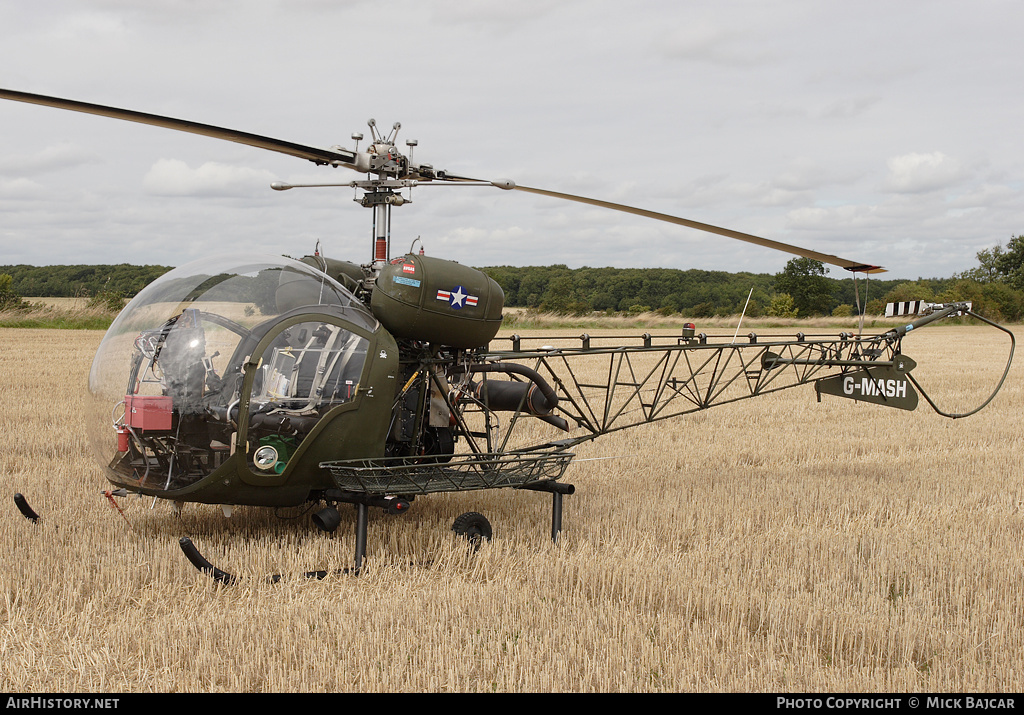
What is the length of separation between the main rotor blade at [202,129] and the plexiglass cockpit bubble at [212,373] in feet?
3.27

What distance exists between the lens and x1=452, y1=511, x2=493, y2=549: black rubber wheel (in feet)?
22.3

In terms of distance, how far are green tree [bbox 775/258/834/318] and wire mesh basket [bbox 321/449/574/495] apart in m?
70.5

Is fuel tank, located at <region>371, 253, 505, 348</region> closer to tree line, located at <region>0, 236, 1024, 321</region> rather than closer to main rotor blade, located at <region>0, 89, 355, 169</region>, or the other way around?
main rotor blade, located at <region>0, 89, 355, 169</region>

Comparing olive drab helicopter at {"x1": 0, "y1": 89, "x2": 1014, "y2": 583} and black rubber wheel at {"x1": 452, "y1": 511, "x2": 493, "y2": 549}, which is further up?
olive drab helicopter at {"x1": 0, "y1": 89, "x2": 1014, "y2": 583}

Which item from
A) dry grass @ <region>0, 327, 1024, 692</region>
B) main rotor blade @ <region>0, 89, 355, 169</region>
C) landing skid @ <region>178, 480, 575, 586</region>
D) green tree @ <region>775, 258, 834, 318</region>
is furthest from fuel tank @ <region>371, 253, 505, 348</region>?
green tree @ <region>775, 258, 834, 318</region>

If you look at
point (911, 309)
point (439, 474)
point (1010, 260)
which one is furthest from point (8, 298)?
point (1010, 260)

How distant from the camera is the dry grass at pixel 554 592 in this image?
14.8 feet

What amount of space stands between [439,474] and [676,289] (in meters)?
61.0

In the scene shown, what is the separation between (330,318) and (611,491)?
409cm

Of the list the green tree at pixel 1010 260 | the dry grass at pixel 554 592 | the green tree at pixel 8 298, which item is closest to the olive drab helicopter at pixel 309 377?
the dry grass at pixel 554 592

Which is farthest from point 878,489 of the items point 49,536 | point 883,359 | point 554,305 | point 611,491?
point 554,305

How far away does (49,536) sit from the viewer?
670 cm

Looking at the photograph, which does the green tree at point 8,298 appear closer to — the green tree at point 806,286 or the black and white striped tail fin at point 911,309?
the black and white striped tail fin at point 911,309

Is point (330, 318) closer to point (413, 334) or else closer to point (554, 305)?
point (413, 334)
